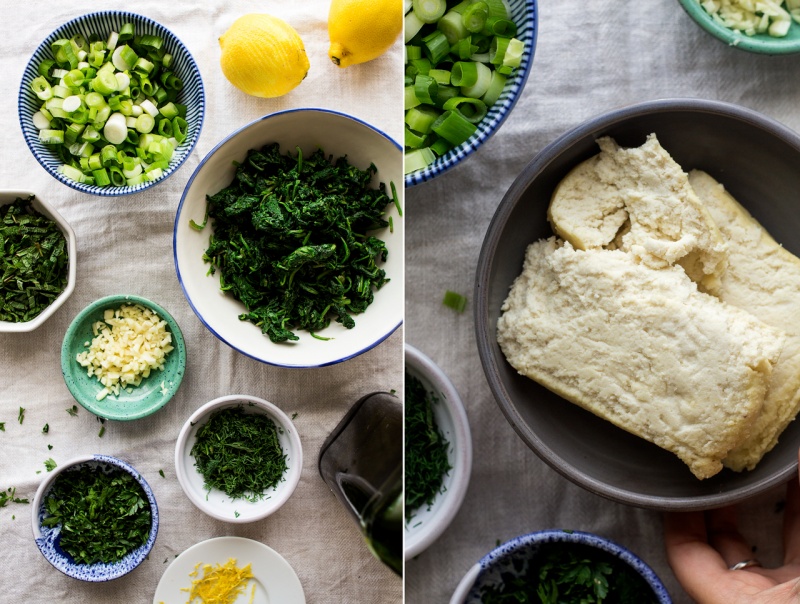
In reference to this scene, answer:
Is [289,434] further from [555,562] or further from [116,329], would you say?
[555,562]

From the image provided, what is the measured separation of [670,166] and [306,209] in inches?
15.1

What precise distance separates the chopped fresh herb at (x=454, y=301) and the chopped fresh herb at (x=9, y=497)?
532 millimetres

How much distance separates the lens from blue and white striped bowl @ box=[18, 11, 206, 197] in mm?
717

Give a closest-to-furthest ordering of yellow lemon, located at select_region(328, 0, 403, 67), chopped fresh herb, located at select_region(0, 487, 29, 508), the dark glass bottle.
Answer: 1. the dark glass bottle
2. yellow lemon, located at select_region(328, 0, 403, 67)
3. chopped fresh herb, located at select_region(0, 487, 29, 508)

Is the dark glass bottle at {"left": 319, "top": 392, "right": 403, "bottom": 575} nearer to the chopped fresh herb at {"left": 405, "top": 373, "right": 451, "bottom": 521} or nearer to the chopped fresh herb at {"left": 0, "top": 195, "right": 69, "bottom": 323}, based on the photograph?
the chopped fresh herb at {"left": 405, "top": 373, "right": 451, "bottom": 521}

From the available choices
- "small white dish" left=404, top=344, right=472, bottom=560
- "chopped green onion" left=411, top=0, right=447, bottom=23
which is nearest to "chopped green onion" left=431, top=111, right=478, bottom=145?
"chopped green onion" left=411, top=0, right=447, bottom=23

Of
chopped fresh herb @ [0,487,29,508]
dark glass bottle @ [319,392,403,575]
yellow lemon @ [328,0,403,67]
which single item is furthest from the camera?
chopped fresh herb @ [0,487,29,508]

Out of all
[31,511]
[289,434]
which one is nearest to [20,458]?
[31,511]

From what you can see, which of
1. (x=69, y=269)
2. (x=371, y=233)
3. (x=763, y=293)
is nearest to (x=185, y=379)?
(x=69, y=269)

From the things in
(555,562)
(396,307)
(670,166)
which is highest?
(670,166)

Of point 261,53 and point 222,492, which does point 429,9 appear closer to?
point 261,53

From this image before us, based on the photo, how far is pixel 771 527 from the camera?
0.89m

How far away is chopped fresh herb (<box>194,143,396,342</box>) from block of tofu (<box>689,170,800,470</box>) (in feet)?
1.21

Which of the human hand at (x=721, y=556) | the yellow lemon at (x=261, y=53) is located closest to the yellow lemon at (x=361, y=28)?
the yellow lemon at (x=261, y=53)
